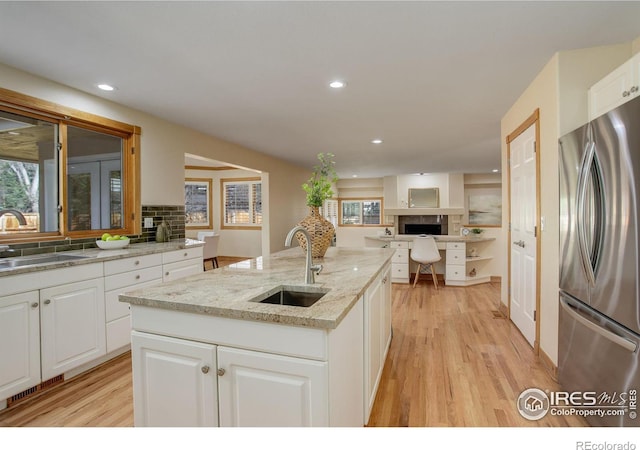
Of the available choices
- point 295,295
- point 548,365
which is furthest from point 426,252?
point 295,295

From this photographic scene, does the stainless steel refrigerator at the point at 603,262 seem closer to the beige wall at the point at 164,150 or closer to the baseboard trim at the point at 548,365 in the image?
the baseboard trim at the point at 548,365

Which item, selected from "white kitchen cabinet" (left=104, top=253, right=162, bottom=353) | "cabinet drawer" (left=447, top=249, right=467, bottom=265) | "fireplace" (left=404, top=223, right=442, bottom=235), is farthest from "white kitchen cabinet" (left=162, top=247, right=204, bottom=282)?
"fireplace" (left=404, top=223, right=442, bottom=235)

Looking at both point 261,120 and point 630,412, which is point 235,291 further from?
point 261,120

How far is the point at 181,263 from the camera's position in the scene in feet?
10.6

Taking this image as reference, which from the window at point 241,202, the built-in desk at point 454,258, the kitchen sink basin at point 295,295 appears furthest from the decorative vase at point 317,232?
the window at point 241,202

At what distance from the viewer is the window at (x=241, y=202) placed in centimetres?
815

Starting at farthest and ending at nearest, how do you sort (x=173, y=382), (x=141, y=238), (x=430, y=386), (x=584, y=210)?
(x=141, y=238), (x=430, y=386), (x=584, y=210), (x=173, y=382)

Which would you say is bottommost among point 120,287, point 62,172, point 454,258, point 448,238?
point 454,258

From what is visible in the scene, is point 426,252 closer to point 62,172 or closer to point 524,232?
point 524,232

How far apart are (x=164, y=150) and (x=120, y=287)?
1709 millimetres

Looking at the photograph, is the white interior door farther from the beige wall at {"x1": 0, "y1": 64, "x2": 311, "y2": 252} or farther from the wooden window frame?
the wooden window frame

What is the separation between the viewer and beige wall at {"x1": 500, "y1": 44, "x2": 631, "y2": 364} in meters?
2.17

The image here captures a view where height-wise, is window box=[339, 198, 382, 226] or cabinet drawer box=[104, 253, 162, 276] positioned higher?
window box=[339, 198, 382, 226]

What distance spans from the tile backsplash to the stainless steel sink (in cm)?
6
